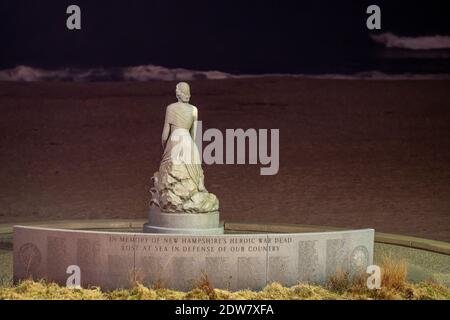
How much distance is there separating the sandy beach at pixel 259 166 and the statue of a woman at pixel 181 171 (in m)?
5.39

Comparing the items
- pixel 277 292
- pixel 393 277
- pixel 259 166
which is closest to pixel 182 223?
pixel 277 292

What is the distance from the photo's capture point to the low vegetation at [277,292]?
10219mm

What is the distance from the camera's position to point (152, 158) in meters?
23.8

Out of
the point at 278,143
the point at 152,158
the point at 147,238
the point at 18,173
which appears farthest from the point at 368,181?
the point at 147,238

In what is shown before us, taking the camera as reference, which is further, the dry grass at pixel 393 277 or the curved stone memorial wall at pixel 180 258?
the curved stone memorial wall at pixel 180 258

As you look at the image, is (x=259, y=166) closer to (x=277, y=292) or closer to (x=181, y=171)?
(x=181, y=171)

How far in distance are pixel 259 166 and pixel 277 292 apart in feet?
40.2

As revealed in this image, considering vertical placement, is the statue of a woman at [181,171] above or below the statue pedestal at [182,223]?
above

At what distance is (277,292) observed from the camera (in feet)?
34.5

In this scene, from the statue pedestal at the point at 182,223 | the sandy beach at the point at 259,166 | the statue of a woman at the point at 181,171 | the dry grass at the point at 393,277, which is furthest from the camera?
the sandy beach at the point at 259,166

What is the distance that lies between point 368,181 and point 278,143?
488cm

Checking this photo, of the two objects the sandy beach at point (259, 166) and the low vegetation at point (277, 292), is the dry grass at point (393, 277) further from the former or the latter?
the sandy beach at point (259, 166)

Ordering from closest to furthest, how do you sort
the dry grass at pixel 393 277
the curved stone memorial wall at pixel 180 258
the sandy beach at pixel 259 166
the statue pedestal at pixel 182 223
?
the dry grass at pixel 393 277
the curved stone memorial wall at pixel 180 258
the statue pedestal at pixel 182 223
the sandy beach at pixel 259 166

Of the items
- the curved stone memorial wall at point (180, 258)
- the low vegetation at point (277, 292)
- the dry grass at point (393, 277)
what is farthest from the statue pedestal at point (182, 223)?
the dry grass at point (393, 277)
